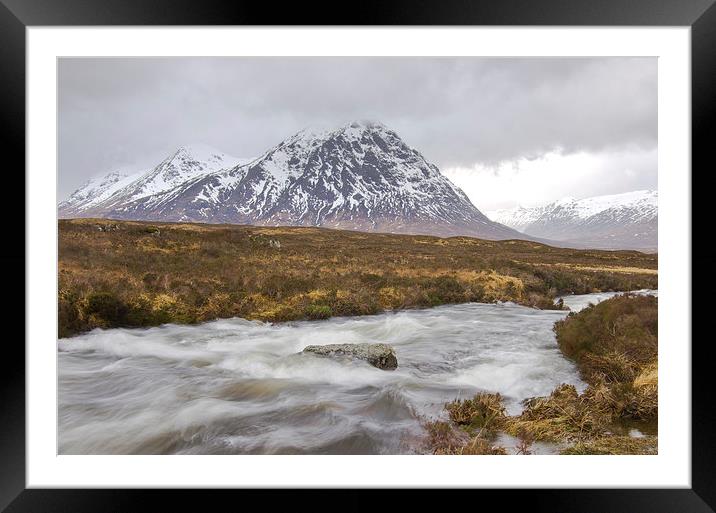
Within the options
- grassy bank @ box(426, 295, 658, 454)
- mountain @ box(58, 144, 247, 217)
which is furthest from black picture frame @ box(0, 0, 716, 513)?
mountain @ box(58, 144, 247, 217)

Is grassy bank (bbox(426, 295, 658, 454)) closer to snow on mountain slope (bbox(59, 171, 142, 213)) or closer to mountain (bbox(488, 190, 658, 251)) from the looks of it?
mountain (bbox(488, 190, 658, 251))

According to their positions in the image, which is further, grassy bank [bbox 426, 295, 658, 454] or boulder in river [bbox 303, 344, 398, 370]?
boulder in river [bbox 303, 344, 398, 370]

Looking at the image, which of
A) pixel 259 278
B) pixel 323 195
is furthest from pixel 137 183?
pixel 323 195

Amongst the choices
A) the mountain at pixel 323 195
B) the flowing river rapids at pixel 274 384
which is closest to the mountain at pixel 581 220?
the mountain at pixel 323 195

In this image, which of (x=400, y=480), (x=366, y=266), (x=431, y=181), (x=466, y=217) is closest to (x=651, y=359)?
(x=400, y=480)

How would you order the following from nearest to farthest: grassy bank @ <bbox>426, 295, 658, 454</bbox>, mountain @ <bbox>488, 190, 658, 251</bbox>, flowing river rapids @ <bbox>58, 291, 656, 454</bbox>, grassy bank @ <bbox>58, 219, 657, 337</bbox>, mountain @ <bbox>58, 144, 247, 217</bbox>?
1. grassy bank @ <bbox>426, 295, 658, 454</bbox>
2. flowing river rapids @ <bbox>58, 291, 656, 454</bbox>
3. grassy bank @ <bbox>58, 219, 657, 337</bbox>
4. mountain @ <bbox>488, 190, 658, 251</bbox>
5. mountain @ <bbox>58, 144, 247, 217</bbox>
